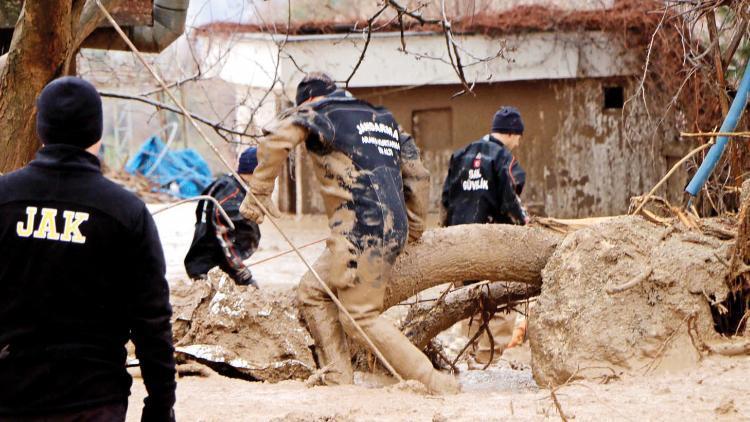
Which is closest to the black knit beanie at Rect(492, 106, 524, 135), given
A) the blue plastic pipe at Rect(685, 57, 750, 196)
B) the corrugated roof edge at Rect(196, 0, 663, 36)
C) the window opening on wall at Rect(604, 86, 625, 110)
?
the blue plastic pipe at Rect(685, 57, 750, 196)

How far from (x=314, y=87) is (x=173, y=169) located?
64.1 feet

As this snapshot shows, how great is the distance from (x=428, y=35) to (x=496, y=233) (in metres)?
9.23

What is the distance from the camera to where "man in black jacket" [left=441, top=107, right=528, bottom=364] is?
7809mm

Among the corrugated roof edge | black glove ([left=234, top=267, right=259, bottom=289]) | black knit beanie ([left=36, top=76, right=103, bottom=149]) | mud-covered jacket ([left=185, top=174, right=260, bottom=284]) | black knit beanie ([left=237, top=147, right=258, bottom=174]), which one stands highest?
the corrugated roof edge

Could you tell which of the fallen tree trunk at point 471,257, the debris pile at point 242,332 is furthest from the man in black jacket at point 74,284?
the fallen tree trunk at point 471,257

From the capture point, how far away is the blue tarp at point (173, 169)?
23.6 meters

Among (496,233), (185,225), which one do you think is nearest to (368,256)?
(496,233)

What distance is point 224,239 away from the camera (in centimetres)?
735

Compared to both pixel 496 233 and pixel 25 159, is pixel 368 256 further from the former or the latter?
pixel 25 159

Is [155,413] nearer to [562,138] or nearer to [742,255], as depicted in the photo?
[742,255]

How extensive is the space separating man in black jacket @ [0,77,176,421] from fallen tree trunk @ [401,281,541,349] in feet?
12.9

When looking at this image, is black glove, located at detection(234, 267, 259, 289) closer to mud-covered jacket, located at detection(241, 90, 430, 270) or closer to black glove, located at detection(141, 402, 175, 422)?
mud-covered jacket, located at detection(241, 90, 430, 270)

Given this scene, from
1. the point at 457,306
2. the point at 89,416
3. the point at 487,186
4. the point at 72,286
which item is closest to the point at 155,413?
the point at 89,416

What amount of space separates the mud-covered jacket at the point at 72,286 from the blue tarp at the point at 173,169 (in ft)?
65.8
